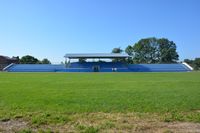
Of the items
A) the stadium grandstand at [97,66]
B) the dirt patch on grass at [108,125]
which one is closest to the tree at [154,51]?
the stadium grandstand at [97,66]

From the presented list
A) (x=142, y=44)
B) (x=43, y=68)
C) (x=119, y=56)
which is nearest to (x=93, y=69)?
(x=119, y=56)

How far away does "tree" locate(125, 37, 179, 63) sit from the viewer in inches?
4783

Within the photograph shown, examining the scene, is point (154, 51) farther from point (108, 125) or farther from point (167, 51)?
point (108, 125)

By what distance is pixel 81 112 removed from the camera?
9.19 meters

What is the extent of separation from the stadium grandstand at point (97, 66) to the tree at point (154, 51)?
96.2 feet

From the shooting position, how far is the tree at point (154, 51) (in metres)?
122

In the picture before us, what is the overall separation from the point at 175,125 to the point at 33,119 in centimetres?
353

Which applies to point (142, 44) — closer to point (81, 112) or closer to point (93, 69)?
point (93, 69)

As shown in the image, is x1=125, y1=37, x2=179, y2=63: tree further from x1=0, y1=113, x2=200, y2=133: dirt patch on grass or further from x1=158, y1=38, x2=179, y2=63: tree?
x1=0, y1=113, x2=200, y2=133: dirt patch on grass

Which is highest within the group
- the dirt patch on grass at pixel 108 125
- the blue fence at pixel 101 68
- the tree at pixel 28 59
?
the tree at pixel 28 59

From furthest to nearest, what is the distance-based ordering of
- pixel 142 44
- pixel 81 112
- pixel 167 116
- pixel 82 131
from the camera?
pixel 142 44 < pixel 81 112 < pixel 167 116 < pixel 82 131

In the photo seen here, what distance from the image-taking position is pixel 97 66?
291ft

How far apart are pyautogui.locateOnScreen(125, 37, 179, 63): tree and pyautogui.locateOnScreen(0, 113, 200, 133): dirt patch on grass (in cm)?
11418

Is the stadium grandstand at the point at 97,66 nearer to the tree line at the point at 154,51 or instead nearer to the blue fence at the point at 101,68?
the blue fence at the point at 101,68
